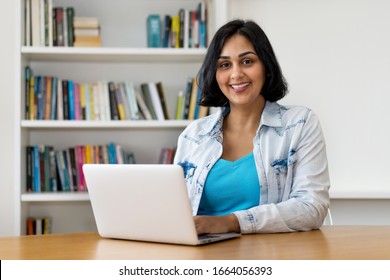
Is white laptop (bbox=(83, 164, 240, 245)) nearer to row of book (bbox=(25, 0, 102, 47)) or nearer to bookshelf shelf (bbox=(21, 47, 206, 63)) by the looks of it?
bookshelf shelf (bbox=(21, 47, 206, 63))

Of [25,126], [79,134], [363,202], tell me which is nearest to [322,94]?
[363,202]

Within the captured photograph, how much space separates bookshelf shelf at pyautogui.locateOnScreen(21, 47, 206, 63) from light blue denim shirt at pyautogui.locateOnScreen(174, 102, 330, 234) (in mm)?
1296

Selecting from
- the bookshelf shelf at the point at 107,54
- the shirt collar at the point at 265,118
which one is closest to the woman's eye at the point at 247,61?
the shirt collar at the point at 265,118

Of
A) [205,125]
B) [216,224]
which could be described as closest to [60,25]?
[205,125]

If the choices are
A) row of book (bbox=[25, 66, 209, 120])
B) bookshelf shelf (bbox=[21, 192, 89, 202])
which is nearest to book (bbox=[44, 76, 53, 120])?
row of book (bbox=[25, 66, 209, 120])

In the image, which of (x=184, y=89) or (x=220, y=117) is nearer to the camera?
(x=220, y=117)

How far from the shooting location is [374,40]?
12.0 feet

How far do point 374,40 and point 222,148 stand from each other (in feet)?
6.10

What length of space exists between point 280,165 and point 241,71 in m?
0.36

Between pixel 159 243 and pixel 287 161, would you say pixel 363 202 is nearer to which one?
pixel 287 161

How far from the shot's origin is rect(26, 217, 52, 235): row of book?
11.7 feet

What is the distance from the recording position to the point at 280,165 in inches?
79.5

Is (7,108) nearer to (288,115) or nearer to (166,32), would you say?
(166,32)

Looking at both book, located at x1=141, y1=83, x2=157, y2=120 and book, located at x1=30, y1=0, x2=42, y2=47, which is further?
book, located at x1=141, y1=83, x2=157, y2=120
